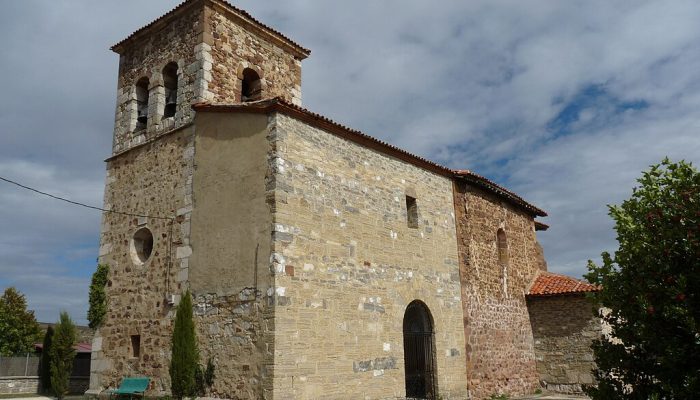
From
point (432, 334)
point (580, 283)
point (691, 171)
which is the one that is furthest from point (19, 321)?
point (691, 171)

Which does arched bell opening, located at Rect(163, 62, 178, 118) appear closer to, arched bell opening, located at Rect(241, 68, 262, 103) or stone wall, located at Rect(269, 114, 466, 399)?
arched bell opening, located at Rect(241, 68, 262, 103)

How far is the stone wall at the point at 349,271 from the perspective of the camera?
10.4 m

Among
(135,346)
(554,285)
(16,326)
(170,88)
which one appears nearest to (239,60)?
(170,88)

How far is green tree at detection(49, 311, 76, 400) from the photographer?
536 inches

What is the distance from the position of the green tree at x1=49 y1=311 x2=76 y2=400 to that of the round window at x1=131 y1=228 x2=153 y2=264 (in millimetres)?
2921

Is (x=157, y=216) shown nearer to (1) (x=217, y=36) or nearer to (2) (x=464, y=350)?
(1) (x=217, y=36)

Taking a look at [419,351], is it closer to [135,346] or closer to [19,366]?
[135,346]

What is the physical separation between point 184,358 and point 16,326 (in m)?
23.3

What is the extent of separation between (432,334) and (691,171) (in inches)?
328

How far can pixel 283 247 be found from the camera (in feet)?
34.2

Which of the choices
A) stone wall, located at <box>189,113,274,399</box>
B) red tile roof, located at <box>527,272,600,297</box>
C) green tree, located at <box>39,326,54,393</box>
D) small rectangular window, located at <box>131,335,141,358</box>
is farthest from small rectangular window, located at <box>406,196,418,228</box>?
green tree, located at <box>39,326,54,393</box>

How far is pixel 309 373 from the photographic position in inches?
405

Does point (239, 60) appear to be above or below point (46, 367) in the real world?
above

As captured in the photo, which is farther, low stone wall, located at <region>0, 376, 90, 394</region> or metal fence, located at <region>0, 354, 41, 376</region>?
metal fence, located at <region>0, 354, 41, 376</region>
